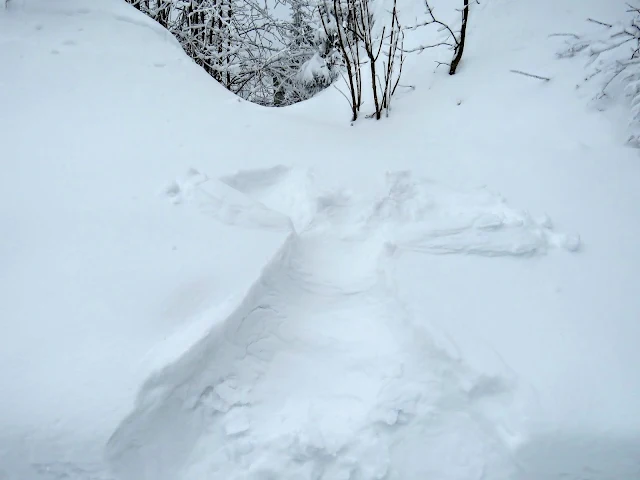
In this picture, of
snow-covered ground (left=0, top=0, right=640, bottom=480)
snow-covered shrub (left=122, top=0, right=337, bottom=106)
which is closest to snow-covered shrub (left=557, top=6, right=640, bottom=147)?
snow-covered ground (left=0, top=0, right=640, bottom=480)

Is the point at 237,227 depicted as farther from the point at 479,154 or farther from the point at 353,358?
the point at 479,154

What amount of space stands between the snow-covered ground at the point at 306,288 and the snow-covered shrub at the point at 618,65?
10 centimetres

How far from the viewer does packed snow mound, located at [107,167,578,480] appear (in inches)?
53.4

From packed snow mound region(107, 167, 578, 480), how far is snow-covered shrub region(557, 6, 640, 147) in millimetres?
1040

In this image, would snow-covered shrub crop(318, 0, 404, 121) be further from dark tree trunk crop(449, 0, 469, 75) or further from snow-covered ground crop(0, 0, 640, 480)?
snow-covered ground crop(0, 0, 640, 480)

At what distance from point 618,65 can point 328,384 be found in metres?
2.56

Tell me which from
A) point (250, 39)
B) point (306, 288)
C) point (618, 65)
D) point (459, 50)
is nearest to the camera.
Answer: point (306, 288)

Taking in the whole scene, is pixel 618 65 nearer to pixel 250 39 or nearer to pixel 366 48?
pixel 366 48

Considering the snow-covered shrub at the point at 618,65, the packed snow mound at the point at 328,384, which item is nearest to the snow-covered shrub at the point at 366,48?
the snow-covered shrub at the point at 618,65

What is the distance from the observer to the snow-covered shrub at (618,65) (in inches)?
92.2

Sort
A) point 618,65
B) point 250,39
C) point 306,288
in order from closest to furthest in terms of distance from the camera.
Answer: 1. point 306,288
2. point 618,65
3. point 250,39

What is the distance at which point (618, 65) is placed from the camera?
245 cm

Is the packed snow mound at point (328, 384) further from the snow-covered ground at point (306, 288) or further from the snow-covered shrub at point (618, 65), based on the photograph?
the snow-covered shrub at point (618, 65)

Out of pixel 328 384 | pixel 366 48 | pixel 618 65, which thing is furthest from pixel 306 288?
pixel 618 65
